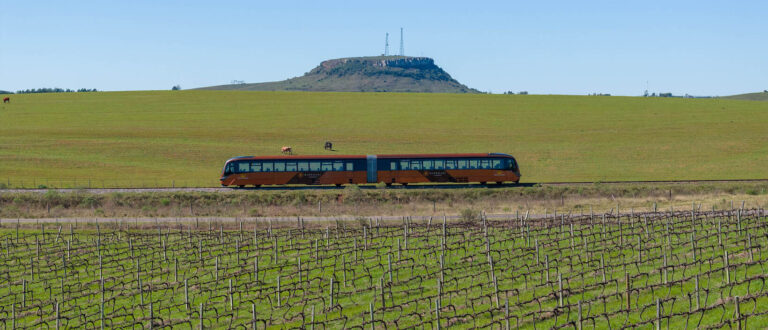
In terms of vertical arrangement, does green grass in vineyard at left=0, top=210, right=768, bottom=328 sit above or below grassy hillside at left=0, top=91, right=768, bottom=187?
below

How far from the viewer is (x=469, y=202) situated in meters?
59.4

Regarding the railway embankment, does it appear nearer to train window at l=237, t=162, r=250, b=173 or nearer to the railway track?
the railway track

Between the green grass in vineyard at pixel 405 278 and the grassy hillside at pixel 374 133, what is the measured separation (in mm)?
34362

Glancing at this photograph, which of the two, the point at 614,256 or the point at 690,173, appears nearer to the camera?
the point at 614,256

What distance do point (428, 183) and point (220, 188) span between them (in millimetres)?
17229

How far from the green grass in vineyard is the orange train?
2255cm

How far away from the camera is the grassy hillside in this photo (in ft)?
263

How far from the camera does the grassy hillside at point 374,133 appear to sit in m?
80.1

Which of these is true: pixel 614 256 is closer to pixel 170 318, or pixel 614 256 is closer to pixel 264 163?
pixel 170 318

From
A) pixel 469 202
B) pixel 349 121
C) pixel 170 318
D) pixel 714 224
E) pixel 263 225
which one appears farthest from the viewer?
pixel 349 121

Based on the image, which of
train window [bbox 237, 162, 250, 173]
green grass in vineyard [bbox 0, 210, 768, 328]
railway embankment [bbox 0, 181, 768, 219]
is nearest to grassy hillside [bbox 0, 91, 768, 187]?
train window [bbox 237, 162, 250, 173]

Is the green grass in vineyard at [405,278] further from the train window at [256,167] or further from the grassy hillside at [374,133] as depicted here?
the grassy hillside at [374,133]

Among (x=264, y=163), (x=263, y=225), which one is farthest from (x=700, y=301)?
(x=264, y=163)

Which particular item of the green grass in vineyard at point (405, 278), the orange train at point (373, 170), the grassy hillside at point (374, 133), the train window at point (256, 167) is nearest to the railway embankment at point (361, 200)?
the orange train at point (373, 170)
